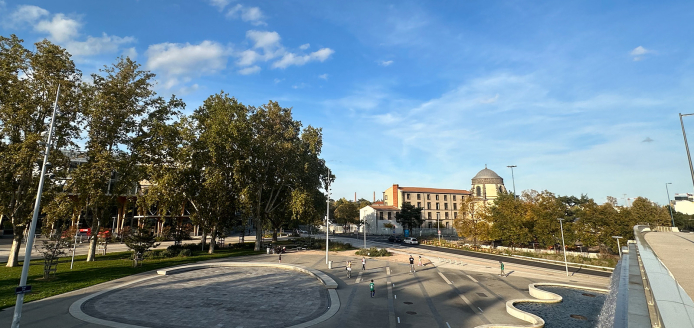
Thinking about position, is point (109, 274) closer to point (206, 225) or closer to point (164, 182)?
point (164, 182)

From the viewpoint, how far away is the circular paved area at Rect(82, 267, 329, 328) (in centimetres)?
1584

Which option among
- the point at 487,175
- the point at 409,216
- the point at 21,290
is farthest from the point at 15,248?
the point at 487,175

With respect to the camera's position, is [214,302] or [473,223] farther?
[473,223]

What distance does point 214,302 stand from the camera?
19000 millimetres

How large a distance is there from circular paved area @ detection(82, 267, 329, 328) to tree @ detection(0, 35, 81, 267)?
53.2ft

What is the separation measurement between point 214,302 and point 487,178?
294ft

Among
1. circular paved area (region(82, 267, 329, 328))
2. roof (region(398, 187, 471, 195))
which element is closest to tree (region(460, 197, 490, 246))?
circular paved area (region(82, 267, 329, 328))

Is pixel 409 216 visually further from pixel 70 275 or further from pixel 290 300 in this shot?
pixel 70 275

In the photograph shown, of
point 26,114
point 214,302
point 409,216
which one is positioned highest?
point 26,114

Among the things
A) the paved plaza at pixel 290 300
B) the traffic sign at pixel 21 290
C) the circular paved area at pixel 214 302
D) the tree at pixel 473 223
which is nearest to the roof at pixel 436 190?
the tree at pixel 473 223

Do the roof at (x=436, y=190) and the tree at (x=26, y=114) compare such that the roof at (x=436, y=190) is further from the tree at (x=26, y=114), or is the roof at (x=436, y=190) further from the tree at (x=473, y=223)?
the tree at (x=26, y=114)

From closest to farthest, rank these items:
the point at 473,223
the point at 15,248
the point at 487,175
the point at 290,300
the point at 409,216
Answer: the point at 290,300 < the point at 15,248 < the point at 473,223 < the point at 409,216 < the point at 487,175

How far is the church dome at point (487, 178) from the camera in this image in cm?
9250

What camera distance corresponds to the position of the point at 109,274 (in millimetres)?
26094
